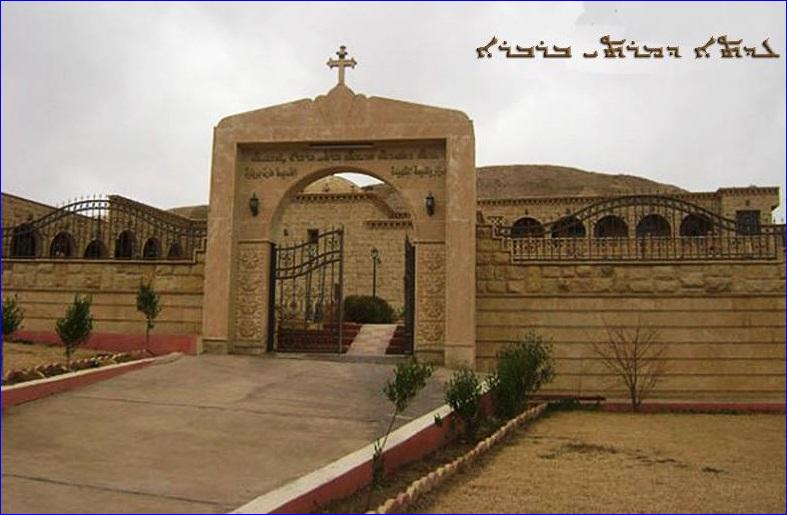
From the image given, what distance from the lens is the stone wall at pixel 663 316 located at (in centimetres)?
1096

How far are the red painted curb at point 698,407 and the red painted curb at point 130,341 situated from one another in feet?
21.8

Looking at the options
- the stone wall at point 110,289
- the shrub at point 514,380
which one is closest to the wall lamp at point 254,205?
the stone wall at point 110,289

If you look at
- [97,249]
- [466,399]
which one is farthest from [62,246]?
[466,399]

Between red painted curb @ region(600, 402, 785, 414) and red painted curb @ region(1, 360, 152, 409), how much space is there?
697 centimetres

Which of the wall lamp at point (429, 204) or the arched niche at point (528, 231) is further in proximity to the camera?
the wall lamp at point (429, 204)

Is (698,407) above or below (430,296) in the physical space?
below

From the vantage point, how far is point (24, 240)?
13.4 m

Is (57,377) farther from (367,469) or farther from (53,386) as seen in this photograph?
(367,469)

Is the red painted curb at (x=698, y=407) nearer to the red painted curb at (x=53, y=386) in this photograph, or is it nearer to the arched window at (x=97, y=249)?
the red painted curb at (x=53, y=386)

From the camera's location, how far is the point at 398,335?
557 inches

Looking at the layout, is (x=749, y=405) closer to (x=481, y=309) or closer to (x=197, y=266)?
(x=481, y=309)

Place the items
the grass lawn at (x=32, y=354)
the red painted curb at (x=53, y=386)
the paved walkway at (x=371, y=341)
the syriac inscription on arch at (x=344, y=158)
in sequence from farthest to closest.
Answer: the paved walkway at (x=371, y=341) → the syriac inscription on arch at (x=344, y=158) → the grass lawn at (x=32, y=354) → the red painted curb at (x=53, y=386)

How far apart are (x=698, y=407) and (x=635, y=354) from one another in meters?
1.17

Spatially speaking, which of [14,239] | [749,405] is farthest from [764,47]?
[14,239]
